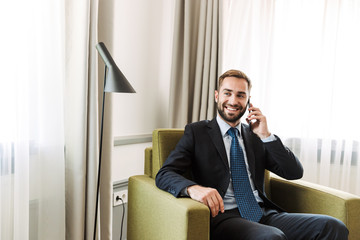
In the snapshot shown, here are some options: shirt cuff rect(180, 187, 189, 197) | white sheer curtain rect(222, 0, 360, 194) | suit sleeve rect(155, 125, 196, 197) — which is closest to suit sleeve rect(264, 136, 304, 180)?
suit sleeve rect(155, 125, 196, 197)

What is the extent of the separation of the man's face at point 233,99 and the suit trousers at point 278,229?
20.4 inches

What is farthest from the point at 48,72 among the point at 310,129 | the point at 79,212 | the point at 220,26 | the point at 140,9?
the point at 310,129

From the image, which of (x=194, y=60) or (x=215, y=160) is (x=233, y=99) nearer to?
(x=215, y=160)

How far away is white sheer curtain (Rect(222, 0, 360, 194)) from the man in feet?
2.71

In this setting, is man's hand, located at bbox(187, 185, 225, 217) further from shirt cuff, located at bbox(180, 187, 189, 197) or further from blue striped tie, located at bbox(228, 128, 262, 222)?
blue striped tie, located at bbox(228, 128, 262, 222)

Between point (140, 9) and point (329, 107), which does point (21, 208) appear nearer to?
point (140, 9)

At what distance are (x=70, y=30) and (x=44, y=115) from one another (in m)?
0.48

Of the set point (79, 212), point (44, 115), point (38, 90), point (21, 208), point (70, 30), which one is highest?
point (70, 30)

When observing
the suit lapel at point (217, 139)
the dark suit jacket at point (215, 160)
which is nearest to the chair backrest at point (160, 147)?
the dark suit jacket at point (215, 160)

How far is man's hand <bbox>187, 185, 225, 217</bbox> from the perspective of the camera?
57.3 inches

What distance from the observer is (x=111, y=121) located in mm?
2008

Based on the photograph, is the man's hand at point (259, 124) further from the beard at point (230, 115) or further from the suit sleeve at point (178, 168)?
the suit sleeve at point (178, 168)

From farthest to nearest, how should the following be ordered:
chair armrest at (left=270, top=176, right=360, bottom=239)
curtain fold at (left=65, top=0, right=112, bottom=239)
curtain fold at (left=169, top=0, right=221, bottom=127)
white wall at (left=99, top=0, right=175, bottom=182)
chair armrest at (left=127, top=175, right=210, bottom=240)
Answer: curtain fold at (left=169, top=0, right=221, bottom=127) → white wall at (left=99, top=0, right=175, bottom=182) → curtain fold at (left=65, top=0, right=112, bottom=239) → chair armrest at (left=270, top=176, right=360, bottom=239) → chair armrest at (left=127, top=175, right=210, bottom=240)

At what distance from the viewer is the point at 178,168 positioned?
1.71 m
